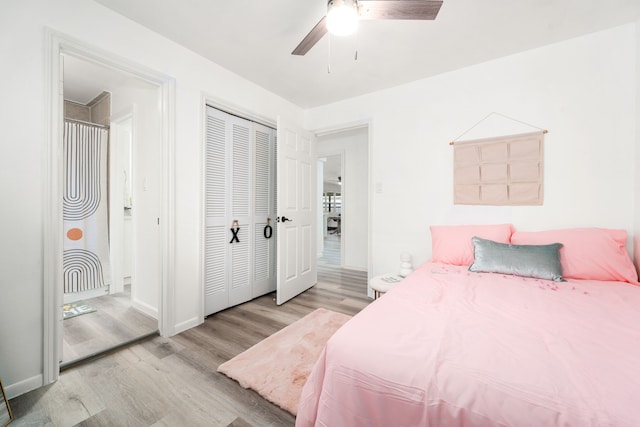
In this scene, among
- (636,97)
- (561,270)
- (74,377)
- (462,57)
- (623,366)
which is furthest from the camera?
(462,57)

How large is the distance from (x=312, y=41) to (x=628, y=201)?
2753 mm

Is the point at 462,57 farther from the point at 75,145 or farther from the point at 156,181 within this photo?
the point at 75,145

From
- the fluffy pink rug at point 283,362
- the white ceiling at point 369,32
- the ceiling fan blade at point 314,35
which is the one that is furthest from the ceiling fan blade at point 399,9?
the fluffy pink rug at point 283,362

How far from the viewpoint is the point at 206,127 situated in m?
2.60

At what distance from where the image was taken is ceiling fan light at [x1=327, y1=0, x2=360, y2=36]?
1.38 meters

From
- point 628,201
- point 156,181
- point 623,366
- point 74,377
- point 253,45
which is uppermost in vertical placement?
point 253,45

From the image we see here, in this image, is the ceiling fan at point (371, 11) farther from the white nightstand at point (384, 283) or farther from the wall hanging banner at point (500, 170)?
the white nightstand at point (384, 283)

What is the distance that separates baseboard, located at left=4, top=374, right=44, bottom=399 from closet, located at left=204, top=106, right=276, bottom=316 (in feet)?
3.94

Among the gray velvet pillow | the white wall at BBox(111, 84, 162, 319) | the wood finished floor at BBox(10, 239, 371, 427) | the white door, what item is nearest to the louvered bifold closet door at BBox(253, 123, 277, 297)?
the white door

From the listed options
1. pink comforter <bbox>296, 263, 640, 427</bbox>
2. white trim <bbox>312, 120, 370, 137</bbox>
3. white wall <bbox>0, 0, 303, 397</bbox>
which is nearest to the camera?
pink comforter <bbox>296, 263, 640, 427</bbox>

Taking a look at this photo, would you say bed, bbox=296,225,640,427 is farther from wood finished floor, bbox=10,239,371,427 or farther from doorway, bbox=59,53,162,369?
doorway, bbox=59,53,162,369

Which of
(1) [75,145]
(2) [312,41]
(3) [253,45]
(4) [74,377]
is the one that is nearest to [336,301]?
(4) [74,377]

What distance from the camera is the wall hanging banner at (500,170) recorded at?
234 cm

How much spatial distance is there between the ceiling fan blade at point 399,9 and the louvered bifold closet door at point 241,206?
6.19ft
